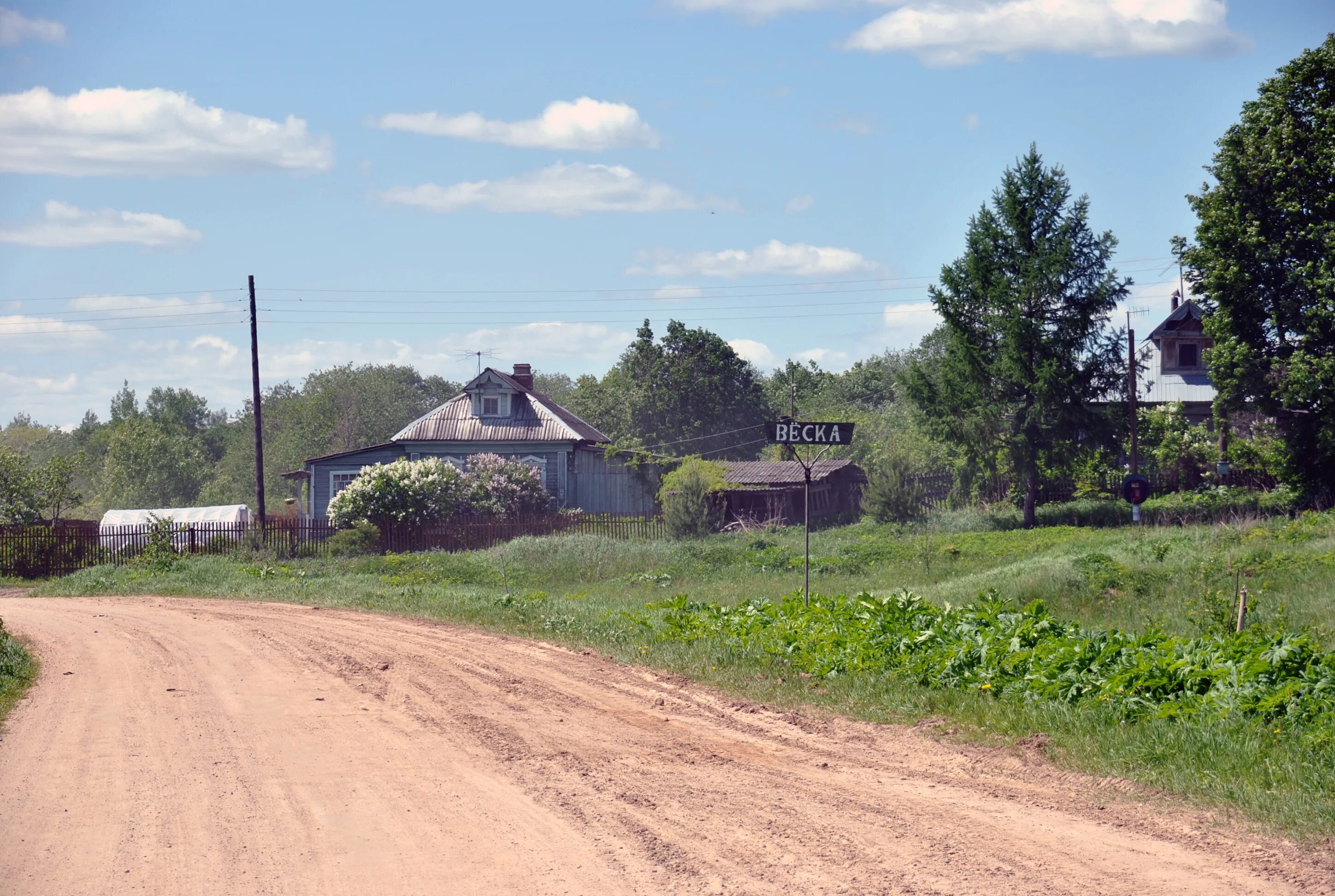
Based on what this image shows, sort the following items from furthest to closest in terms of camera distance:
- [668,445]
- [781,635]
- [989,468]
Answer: [668,445], [989,468], [781,635]

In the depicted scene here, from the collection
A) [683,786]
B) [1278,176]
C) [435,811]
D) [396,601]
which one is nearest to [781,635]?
[683,786]

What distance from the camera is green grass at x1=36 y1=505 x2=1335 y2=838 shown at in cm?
707

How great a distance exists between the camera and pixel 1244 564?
1888 centimetres

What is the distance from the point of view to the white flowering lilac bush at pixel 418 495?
34812mm

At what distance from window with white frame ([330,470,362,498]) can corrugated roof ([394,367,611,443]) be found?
248 centimetres

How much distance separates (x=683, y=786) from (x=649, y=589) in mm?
15014

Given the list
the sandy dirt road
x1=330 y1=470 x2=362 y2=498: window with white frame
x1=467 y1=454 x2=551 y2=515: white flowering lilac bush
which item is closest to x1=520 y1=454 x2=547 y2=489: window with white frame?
x1=467 y1=454 x2=551 y2=515: white flowering lilac bush

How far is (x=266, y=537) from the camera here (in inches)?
1262

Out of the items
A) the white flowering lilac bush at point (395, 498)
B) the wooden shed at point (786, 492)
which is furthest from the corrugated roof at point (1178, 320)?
the white flowering lilac bush at point (395, 498)

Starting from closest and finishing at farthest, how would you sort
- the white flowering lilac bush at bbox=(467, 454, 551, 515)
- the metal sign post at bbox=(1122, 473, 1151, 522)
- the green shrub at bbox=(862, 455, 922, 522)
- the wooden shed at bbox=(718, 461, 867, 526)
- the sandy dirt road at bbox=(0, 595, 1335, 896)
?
1. the sandy dirt road at bbox=(0, 595, 1335, 896)
2. the metal sign post at bbox=(1122, 473, 1151, 522)
3. the green shrub at bbox=(862, 455, 922, 522)
4. the white flowering lilac bush at bbox=(467, 454, 551, 515)
5. the wooden shed at bbox=(718, 461, 867, 526)

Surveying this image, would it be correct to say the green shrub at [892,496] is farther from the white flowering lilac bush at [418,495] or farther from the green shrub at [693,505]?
the white flowering lilac bush at [418,495]

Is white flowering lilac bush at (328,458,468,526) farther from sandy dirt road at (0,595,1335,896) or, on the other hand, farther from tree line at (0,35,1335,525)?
sandy dirt road at (0,595,1335,896)

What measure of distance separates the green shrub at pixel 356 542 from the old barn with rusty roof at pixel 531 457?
1258cm

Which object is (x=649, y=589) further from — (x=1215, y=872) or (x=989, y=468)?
(x=989, y=468)
